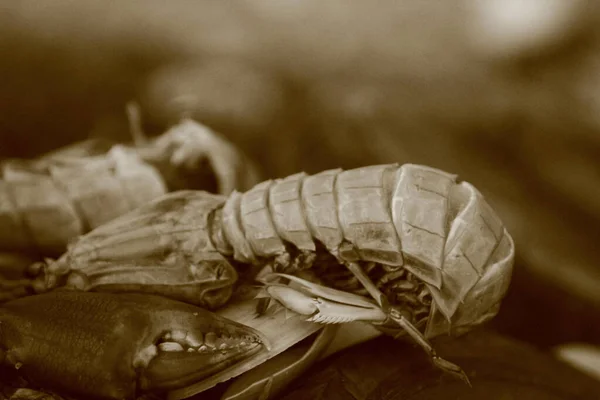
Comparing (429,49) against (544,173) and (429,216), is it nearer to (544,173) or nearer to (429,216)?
(544,173)

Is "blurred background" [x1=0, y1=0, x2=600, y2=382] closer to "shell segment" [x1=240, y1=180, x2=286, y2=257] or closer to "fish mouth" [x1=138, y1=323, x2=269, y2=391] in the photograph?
"shell segment" [x1=240, y1=180, x2=286, y2=257]

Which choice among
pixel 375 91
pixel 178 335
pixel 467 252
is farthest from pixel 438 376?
pixel 375 91

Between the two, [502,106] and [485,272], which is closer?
[485,272]

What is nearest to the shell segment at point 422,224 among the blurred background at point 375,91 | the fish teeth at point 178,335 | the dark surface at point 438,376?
the dark surface at point 438,376

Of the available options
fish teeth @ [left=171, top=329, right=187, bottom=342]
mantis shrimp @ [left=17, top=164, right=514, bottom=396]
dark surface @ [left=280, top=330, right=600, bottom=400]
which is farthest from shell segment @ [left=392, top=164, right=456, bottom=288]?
fish teeth @ [left=171, top=329, right=187, bottom=342]

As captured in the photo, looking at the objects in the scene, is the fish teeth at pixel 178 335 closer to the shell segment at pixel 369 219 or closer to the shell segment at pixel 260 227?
the shell segment at pixel 260 227

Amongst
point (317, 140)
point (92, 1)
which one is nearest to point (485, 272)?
point (317, 140)

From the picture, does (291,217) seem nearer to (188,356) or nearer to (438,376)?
(188,356)

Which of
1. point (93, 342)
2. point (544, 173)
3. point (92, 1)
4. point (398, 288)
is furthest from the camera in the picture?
point (92, 1)
